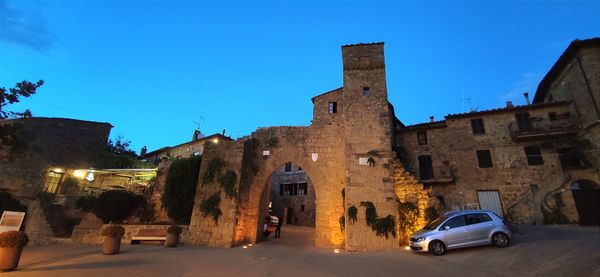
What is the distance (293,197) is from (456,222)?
848 inches

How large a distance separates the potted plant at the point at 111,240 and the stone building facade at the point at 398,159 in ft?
12.3

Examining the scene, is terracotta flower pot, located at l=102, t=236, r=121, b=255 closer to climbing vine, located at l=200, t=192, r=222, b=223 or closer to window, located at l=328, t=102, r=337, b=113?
climbing vine, located at l=200, t=192, r=222, b=223

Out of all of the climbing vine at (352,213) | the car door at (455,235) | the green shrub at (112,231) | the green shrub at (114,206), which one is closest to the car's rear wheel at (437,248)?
the car door at (455,235)

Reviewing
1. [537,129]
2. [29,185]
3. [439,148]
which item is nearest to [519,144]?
[537,129]

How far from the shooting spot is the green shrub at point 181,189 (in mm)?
13203

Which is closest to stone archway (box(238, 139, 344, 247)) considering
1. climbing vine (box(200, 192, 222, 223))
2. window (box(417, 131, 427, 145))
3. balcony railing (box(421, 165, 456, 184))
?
climbing vine (box(200, 192, 222, 223))

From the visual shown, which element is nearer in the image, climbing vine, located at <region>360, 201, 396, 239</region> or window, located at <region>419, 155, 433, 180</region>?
climbing vine, located at <region>360, 201, 396, 239</region>

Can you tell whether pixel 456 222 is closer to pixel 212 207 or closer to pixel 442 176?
pixel 212 207

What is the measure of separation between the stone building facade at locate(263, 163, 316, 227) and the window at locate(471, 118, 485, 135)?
15155 mm

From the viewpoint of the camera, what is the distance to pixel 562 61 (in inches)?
637

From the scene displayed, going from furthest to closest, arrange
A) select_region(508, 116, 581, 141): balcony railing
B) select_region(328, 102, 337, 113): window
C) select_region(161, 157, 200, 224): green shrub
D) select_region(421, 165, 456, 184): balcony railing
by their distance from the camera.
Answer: select_region(421, 165, 456, 184): balcony railing
select_region(508, 116, 581, 141): balcony railing
select_region(328, 102, 337, 113): window
select_region(161, 157, 200, 224): green shrub

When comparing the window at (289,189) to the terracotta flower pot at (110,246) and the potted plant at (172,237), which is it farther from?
the terracotta flower pot at (110,246)

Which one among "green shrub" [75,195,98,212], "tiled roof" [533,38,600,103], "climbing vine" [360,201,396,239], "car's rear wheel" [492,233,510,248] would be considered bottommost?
"car's rear wheel" [492,233,510,248]

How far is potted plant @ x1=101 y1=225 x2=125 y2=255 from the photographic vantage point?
8297 mm
